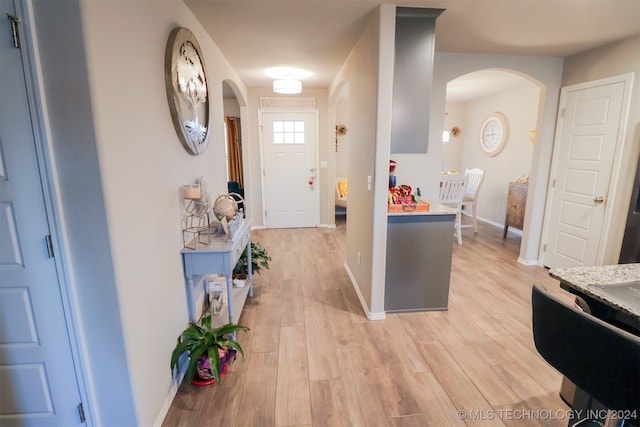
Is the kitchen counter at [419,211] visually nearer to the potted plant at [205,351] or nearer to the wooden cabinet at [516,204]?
the potted plant at [205,351]

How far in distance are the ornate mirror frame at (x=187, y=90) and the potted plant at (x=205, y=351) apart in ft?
3.94

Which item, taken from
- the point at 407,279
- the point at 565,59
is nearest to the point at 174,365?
the point at 407,279

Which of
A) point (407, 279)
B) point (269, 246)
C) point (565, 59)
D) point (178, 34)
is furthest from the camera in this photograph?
point (269, 246)

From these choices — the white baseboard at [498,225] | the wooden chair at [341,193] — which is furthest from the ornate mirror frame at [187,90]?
the white baseboard at [498,225]

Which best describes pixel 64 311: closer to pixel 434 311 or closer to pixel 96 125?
pixel 96 125

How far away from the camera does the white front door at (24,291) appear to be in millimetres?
1052

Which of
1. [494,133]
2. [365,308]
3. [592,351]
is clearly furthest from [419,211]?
[494,133]

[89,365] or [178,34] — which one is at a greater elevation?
[178,34]

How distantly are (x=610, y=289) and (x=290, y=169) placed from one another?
4.51 metres

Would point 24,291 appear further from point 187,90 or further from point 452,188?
point 452,188

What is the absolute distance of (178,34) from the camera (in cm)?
183

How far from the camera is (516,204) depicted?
4488mm

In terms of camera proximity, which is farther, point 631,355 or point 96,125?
point 96,125

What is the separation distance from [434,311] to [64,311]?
255 cm
